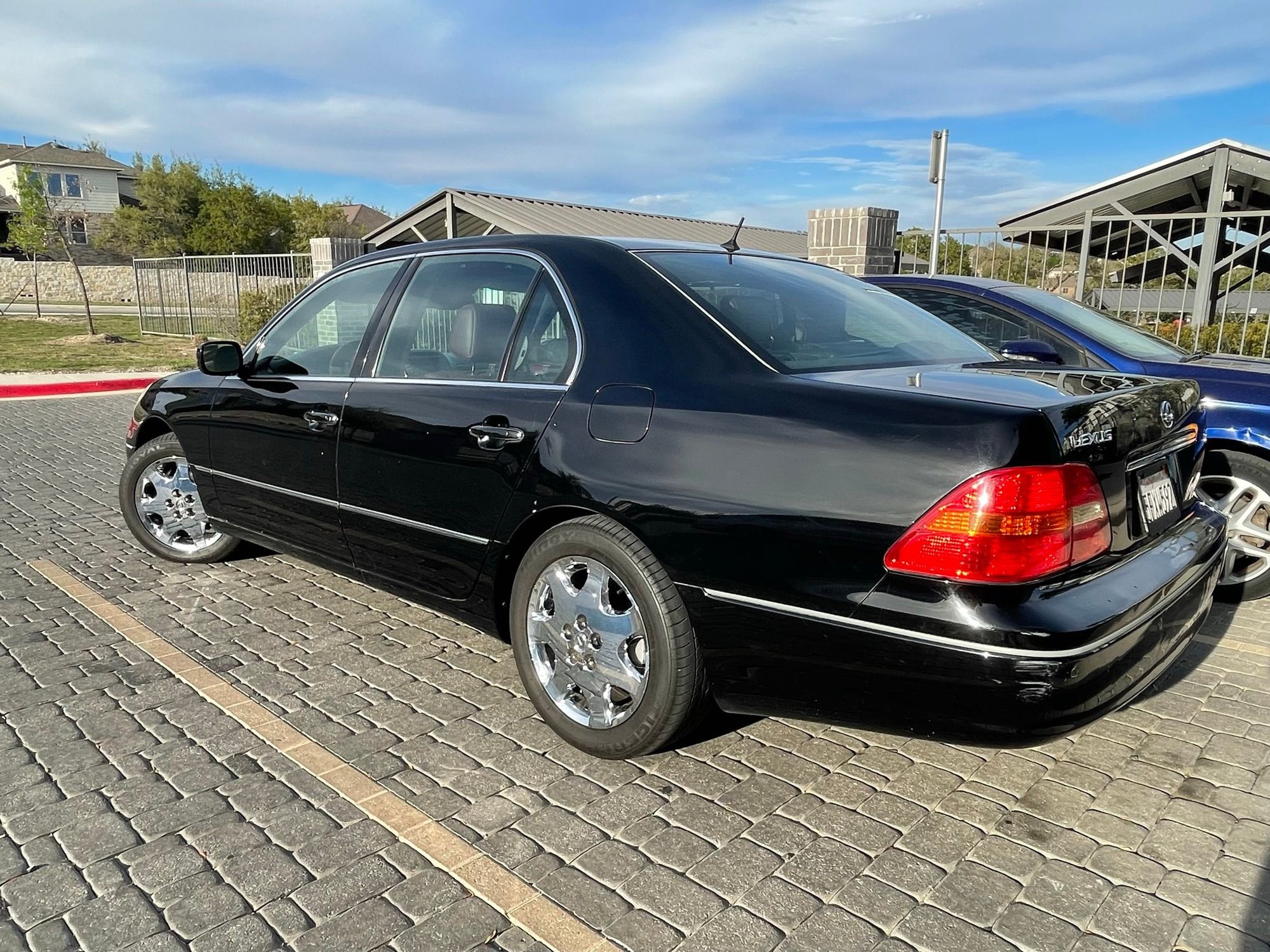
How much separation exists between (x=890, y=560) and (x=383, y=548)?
2.17m

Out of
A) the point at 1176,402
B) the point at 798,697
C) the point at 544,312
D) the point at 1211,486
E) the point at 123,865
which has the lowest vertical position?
the point at 123,865

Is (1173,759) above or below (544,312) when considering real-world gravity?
below

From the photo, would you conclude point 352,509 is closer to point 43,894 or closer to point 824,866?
point 43,894

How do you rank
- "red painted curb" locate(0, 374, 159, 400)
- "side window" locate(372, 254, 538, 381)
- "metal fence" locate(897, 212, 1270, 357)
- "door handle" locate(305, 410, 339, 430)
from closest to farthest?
"side window" locate(372, 254, 538, 381), "door handle" locate(305, 410, 339, 430), "metal fence" locate(897, 212, 1270, 357), "red painted curb" locate(0, 374, 159, 400)

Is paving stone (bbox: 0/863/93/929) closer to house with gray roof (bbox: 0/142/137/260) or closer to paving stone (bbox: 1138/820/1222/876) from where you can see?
paving stone (bbox: 1138/820/1222/876)

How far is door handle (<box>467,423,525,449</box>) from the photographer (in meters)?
3.18

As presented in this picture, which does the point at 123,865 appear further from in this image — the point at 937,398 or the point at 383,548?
the point at 937,398

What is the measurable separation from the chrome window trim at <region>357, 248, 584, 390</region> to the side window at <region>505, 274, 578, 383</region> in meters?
0.01

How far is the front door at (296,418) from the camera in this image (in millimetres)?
3982

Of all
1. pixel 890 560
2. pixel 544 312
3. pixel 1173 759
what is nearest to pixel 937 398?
pixel 890 560

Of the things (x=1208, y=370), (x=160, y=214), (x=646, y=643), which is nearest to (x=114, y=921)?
(x=646, y=643)

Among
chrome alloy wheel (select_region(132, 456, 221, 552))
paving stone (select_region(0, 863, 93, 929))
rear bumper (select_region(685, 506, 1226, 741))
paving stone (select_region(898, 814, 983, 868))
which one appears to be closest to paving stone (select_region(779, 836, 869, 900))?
paving stone (select_region(898, 814, 983, 868))

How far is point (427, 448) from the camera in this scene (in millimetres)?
3459

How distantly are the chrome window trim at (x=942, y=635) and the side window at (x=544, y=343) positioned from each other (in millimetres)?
989
